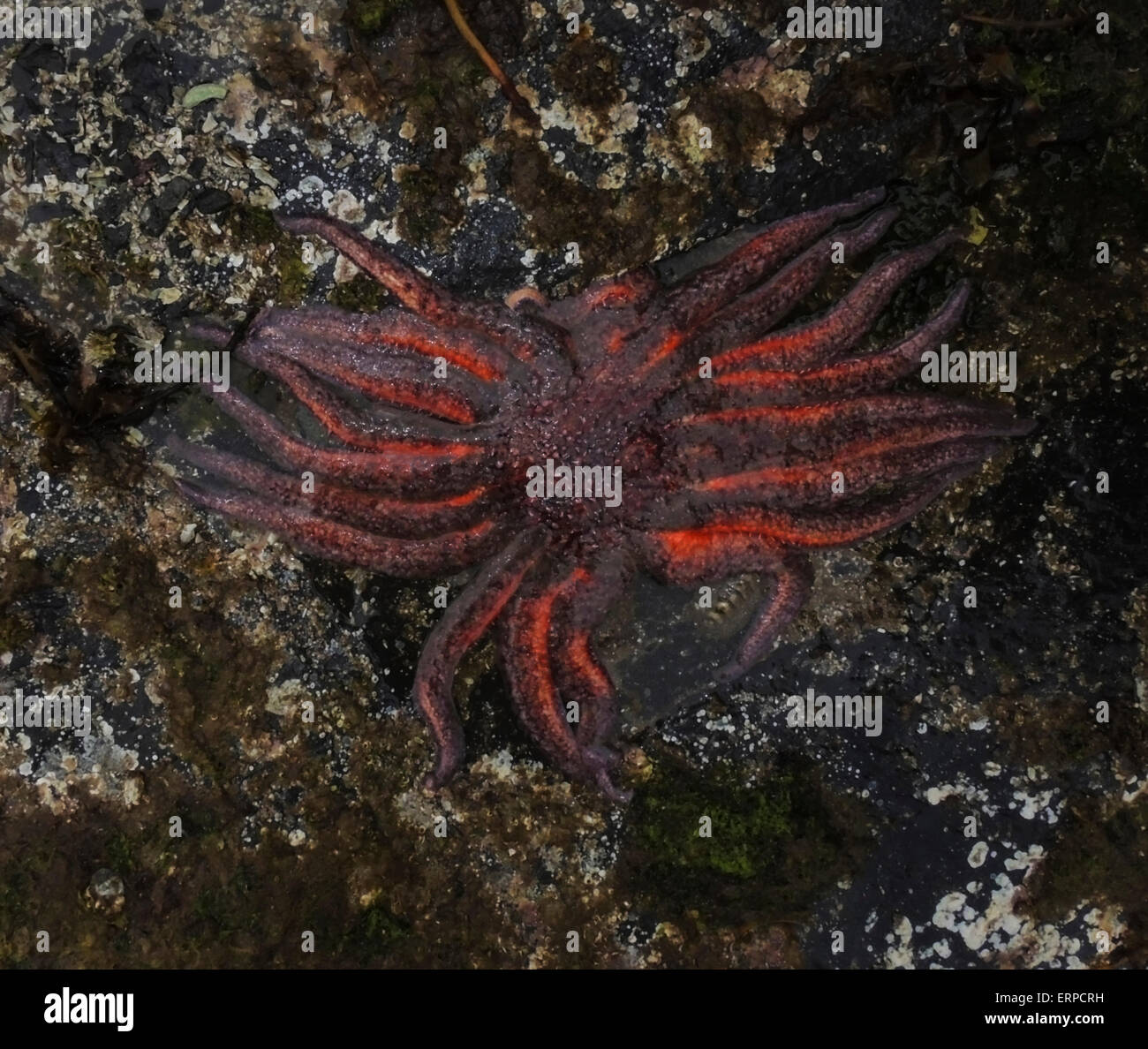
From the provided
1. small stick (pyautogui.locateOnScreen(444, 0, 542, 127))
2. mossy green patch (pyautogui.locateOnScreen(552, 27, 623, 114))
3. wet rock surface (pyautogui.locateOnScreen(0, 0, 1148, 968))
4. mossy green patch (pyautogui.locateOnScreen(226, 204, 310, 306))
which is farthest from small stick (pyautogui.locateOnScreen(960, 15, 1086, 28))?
mossy green patch (pyautogui.locateOnScreen(226, 204, 310, 306))

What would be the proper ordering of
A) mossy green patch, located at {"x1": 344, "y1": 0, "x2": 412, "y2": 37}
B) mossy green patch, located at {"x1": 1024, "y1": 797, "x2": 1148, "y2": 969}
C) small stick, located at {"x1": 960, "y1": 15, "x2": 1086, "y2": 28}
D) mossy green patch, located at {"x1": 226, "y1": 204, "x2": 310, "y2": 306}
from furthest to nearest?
mossy green patch, located at {"x1": 1024, "y1": 797, "x2": 1148, "y2": 969} < mossy green patch, located at {"x1": 226, "y1": 204, "x2": 310, "y2": 306} < mossy green patch, located at {"x1": 344, "y1": 0, "x2": 412, "y2": 37} < small stick, located at {"x1": 960, "y1": 15, "x2": 1086, "y2": 28}

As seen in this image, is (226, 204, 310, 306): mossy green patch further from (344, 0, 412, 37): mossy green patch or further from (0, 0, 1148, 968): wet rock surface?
(344, 0, 412, 37): mossy green patch

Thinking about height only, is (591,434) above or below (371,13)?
below

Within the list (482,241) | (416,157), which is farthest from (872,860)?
(416,157)

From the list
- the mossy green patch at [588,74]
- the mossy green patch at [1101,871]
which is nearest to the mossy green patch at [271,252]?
the mossy green patch at [588,74]

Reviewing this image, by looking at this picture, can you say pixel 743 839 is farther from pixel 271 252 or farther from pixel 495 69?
pixel 495 69

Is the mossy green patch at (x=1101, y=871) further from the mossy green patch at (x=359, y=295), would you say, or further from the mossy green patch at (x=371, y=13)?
the mossy green patch at (x=371, y=13)

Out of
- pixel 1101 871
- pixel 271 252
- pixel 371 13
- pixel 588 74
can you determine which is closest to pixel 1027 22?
pixel 588 74
